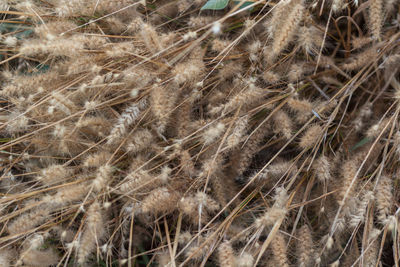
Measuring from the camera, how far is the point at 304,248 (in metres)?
1.46

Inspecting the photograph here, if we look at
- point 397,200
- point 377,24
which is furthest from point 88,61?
point 397,200

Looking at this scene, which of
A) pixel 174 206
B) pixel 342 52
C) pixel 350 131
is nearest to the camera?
pixel 174 206

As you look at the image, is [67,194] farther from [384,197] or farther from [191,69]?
[384,197]

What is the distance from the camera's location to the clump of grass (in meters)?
1.35

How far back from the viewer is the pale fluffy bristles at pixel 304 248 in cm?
143

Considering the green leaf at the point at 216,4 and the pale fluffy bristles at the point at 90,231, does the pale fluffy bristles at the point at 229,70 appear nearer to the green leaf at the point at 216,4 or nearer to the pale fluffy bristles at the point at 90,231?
the green leaf at the point at 216,4

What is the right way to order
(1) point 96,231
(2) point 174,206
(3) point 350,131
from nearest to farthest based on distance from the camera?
(1) point 96,231
(2) point 174,206
(3) point 350,131

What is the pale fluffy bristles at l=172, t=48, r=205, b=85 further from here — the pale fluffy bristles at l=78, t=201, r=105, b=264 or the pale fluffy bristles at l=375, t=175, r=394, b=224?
the pale fluffy bristles at l=375, t=175, r=394, b=224

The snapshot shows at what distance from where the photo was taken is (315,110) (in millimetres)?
1554

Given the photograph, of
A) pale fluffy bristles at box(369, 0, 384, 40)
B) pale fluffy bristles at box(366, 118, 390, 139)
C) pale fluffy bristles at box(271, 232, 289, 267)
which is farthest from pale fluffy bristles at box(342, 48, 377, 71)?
pale fluffy bristles at box(271, 232, 289, 267)

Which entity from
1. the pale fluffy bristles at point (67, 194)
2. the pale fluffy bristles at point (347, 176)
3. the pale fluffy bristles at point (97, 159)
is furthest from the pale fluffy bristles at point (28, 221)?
the pale fluffy bristles at point (347, 176)

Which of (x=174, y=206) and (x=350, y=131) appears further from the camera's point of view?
(x=350, y=131)

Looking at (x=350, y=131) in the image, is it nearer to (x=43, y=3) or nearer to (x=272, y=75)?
(x=272, y=75)

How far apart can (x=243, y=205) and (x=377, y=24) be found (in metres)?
0.94
